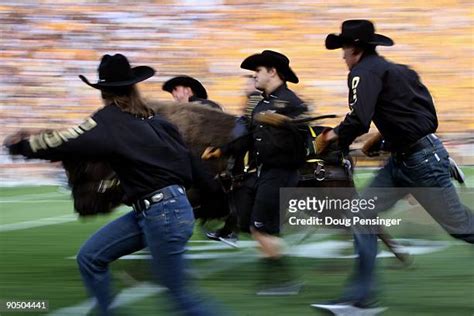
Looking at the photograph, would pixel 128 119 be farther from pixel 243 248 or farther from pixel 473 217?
pixel 243 248

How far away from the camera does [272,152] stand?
22.1 ft

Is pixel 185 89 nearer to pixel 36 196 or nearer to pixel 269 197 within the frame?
pixel 269 197

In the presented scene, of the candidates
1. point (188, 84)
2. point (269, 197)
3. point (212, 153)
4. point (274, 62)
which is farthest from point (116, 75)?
point (188, 84)

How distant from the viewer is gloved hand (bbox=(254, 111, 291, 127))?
21.7ft

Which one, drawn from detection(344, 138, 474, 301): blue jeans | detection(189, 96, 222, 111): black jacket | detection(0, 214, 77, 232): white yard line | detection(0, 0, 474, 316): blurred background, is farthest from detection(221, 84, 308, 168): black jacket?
detection(0, 0, 474, 316): blurred background

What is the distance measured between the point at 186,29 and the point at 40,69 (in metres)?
3.12

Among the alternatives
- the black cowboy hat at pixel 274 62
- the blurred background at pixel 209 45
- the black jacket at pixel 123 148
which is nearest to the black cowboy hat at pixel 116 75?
the black jacket at pixel 123 148

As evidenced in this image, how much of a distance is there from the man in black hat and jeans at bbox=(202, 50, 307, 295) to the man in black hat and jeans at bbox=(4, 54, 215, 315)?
5.79ft

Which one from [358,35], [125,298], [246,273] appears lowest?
[246,273]

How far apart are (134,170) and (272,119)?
200 cm

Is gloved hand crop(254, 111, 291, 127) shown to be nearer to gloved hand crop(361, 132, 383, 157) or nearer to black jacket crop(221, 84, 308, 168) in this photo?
black jacket crop(221, 84, 308, 168)

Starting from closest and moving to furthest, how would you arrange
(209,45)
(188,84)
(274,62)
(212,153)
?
(274,62) < (212,153) < (188,84) < (209,45)

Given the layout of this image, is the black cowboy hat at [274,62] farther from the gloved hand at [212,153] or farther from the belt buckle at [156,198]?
the belt buckle at [156,198]

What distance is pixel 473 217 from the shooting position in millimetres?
5832
